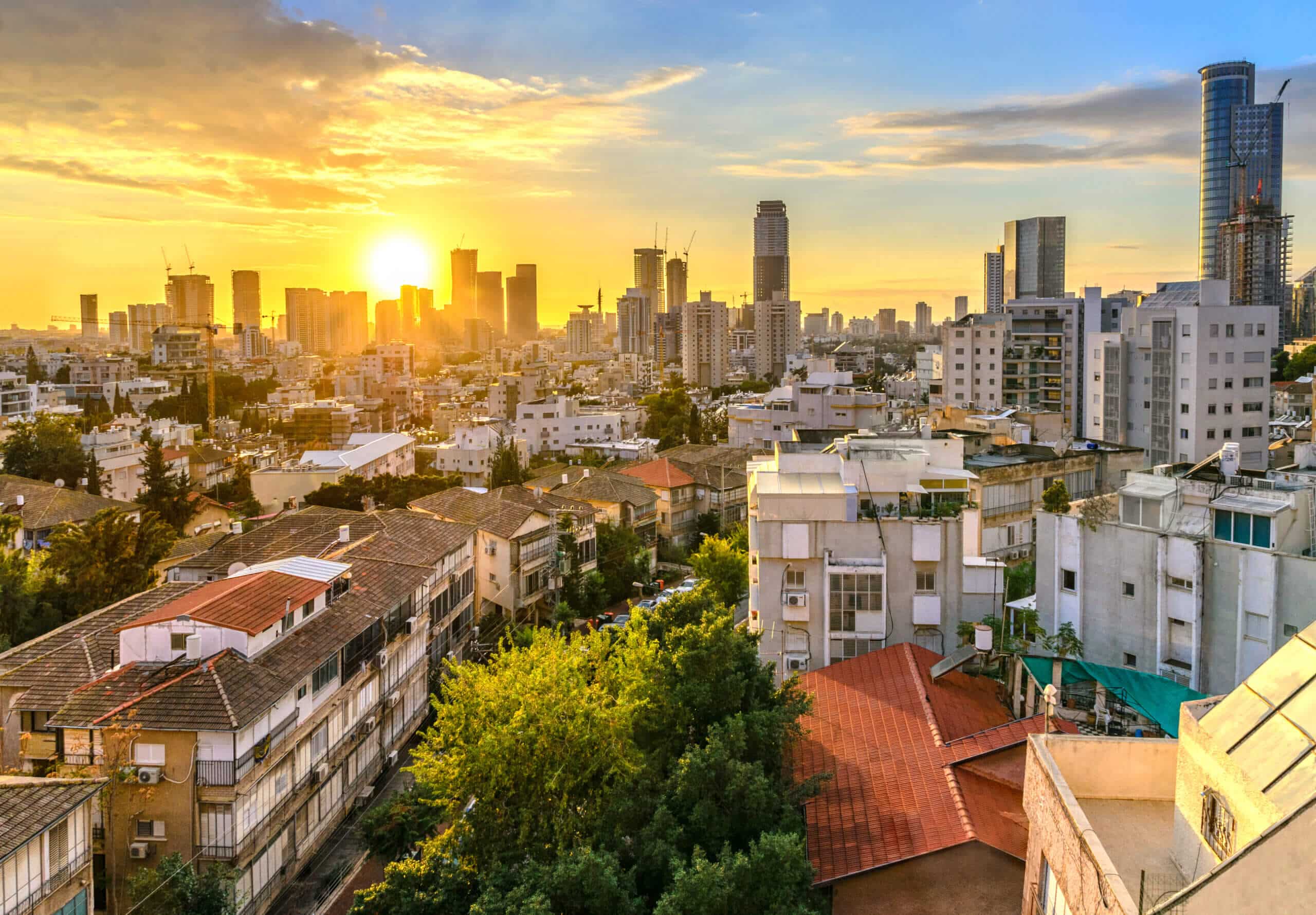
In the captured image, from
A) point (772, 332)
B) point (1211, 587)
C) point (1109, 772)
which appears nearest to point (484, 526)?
point (1211, 587)

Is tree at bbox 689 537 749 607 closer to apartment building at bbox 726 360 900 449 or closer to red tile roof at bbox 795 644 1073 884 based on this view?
red tile roof at bbox 795 644 1073 884

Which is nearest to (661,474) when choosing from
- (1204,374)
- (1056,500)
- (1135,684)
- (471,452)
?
(471,452)

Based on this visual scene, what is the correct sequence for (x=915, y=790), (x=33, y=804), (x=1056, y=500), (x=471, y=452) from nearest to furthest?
(x=33, y=804)
(x=915, y=790)
(x=1056, y=500)
(x=471, y=452)

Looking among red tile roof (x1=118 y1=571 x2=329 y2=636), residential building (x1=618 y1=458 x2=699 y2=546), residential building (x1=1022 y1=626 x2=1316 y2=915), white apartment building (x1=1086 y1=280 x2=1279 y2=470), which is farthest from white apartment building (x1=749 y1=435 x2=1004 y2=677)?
white apartment building (x1=1086 y1=280 x2=1279 y2=470)

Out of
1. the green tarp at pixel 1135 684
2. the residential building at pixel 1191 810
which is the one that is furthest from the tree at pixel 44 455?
the residential building at pixel 1191 810

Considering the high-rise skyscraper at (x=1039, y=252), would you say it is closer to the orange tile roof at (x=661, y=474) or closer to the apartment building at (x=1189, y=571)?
the orange tile roof at (x=661, y=474)

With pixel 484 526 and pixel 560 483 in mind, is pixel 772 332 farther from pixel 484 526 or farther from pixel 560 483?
pixel 484 526

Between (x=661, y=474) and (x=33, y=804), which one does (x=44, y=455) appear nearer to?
(x=661, y=474)
